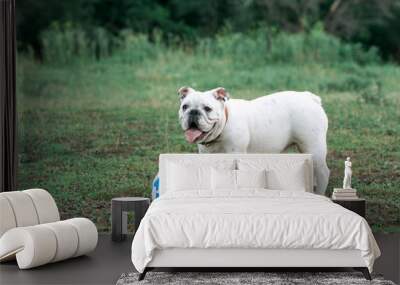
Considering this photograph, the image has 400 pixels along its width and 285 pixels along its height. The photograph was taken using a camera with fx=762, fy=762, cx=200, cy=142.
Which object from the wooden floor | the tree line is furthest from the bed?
the tree line

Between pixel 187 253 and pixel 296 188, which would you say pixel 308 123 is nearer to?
pixel 296 188

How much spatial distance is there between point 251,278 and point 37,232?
1.62 meters

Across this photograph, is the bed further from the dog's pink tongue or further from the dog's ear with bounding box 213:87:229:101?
the dog's ear with bounding box 213:87:229:101

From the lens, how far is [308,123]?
738 cm

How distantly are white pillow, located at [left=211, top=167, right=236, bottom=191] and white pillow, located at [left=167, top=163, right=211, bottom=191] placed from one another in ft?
0.24

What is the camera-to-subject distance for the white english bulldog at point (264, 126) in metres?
7.07

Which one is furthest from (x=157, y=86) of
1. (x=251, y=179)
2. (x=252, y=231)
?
(x=252, y=231)

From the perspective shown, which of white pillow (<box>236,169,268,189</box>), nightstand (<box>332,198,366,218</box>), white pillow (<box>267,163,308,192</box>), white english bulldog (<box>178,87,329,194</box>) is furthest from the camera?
white english bulldog (<box>178,87,329,194</box>)

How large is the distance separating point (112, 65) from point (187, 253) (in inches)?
138

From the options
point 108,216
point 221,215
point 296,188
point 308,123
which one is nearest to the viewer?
point 221,215

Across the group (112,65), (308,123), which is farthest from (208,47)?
(308,123)

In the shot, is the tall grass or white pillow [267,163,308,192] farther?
the tall grass

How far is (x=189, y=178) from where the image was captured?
674cm

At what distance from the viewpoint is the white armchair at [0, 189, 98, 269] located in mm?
5629
